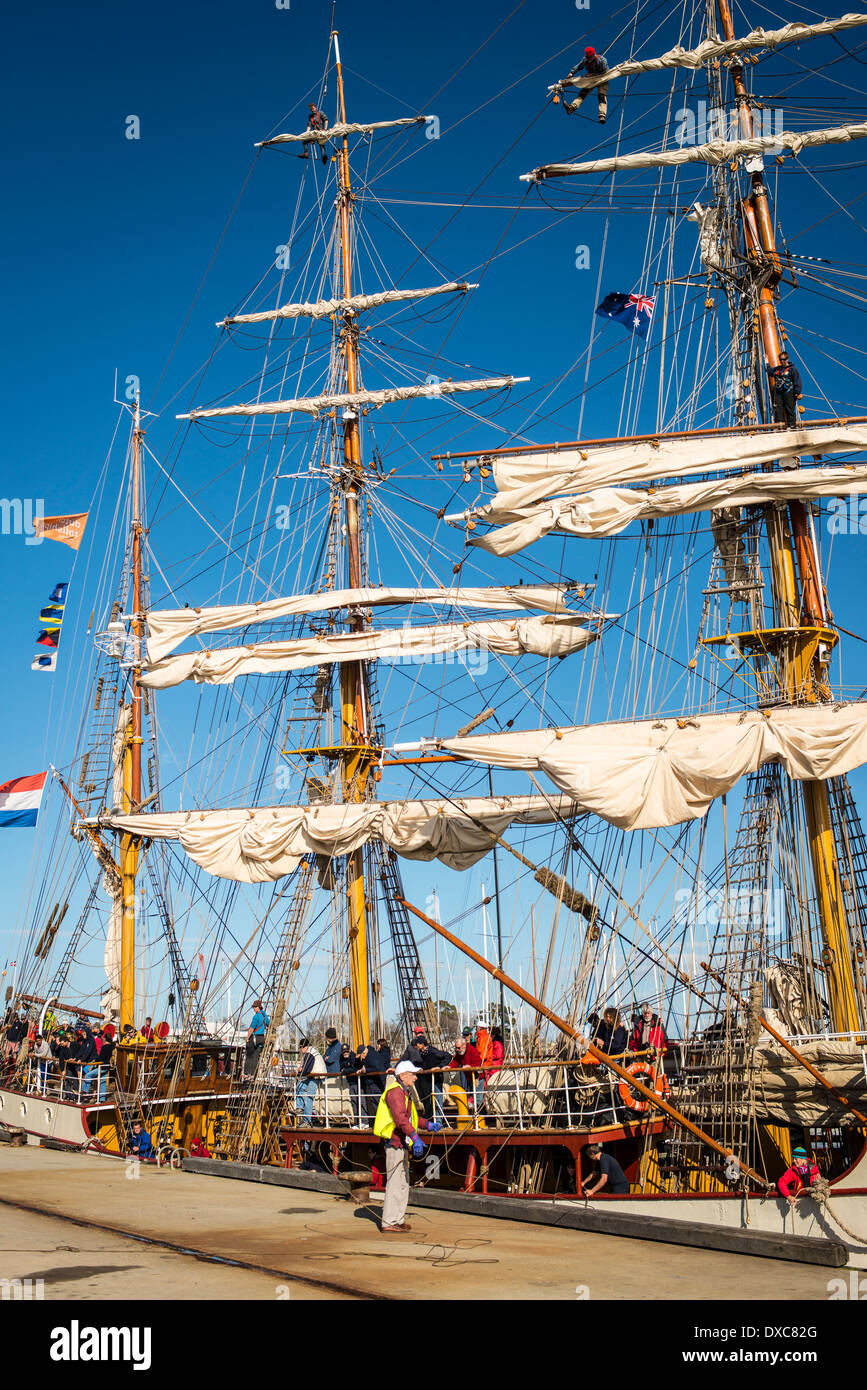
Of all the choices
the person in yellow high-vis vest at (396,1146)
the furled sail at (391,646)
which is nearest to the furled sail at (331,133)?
the furled sail at (391,646)

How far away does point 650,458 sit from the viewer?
22969mm

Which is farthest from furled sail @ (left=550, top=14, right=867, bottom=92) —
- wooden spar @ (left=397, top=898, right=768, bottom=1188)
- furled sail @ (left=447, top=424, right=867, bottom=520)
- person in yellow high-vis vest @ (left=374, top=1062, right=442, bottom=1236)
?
person in yellow high-vis vest @ (left=374, top=1062, right=442, bottom=1236)

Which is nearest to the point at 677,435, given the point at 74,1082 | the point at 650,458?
the point at 650,458

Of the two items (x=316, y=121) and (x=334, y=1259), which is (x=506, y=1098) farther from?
(x=316, y=121)

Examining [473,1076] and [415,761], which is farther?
[415,761]

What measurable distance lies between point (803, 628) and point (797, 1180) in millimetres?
10624

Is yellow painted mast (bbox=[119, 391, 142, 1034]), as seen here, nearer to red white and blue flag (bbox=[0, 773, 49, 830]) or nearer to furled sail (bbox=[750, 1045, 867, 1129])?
red white and blue flag (bbox=[0, 773, 49, 830])

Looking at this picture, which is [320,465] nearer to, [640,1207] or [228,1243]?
[640,1207]

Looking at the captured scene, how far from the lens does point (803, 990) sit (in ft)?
67.1

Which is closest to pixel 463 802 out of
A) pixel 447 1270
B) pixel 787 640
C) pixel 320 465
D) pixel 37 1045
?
pixel 787 640

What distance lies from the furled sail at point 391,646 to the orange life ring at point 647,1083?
39.1 ft

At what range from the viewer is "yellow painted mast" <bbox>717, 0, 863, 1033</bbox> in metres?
19.8

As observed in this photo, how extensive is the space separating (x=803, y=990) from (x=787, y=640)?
613 cm

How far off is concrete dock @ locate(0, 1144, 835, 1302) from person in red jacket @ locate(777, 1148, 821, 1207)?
3.03 m
